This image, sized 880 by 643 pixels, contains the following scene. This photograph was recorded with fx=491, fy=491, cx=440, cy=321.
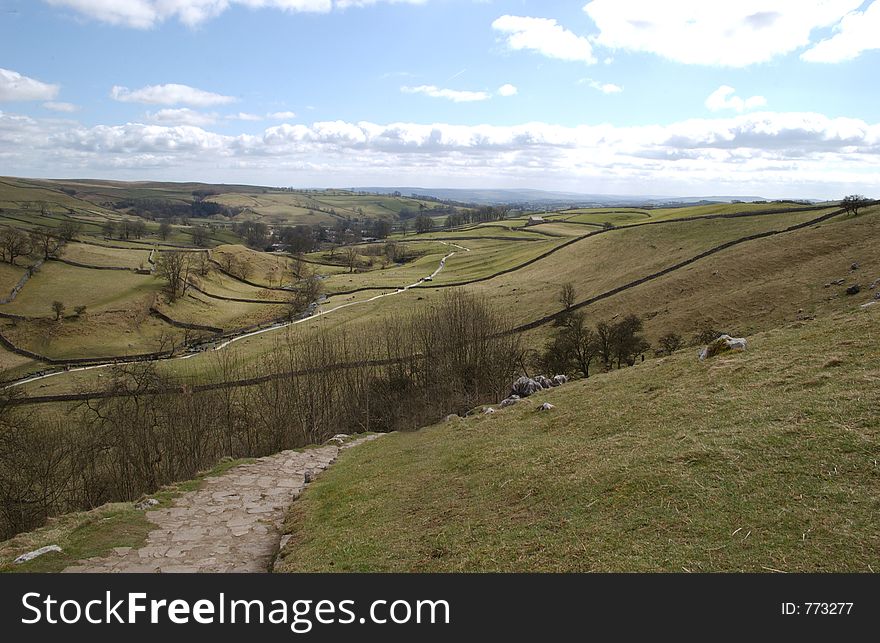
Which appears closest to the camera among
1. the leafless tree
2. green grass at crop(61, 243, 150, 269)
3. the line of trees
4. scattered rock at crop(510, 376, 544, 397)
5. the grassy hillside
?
the grassy hillside

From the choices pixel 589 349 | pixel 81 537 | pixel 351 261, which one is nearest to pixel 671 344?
pixel 589 349

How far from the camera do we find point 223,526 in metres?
15.1

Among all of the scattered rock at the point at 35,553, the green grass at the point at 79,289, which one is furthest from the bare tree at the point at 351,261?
the scattered rock at the point at 35,553

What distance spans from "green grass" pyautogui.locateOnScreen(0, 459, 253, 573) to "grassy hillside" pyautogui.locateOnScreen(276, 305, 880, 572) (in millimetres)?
4440

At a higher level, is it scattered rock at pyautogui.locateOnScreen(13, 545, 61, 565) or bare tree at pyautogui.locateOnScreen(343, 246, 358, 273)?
bare tree at pyautogui.locateOnScreen(343, 246, 358, 273)

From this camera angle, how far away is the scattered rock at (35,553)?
11666 mm

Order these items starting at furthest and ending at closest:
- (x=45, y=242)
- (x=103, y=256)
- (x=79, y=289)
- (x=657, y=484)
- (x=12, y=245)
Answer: (x=103, y=256) → (x=45, y=242) → (x=12, y=245) → (x=79, y=289) → (x=657, y=484)

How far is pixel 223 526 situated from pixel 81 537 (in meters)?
3.56

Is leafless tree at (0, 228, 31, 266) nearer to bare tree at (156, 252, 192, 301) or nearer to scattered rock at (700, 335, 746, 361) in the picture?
bare tree at (156, 252, 192, 301)

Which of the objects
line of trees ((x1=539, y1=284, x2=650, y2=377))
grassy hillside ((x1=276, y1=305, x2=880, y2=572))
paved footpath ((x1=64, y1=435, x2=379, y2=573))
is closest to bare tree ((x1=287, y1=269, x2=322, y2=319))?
line of trees ((x1=539, y1=284, x2=650, y2=377))

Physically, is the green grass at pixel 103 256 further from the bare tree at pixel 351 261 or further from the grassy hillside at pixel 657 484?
the grassy hillside at pixel 657 484

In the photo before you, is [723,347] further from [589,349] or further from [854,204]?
[854,204]

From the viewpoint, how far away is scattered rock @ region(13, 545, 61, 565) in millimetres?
11666
